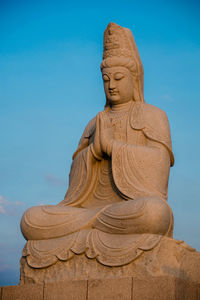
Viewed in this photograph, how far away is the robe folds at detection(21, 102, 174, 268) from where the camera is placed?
289 inches

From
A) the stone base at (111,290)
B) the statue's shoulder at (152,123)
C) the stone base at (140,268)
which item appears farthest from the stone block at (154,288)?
the statue's shoulder at (152,123)

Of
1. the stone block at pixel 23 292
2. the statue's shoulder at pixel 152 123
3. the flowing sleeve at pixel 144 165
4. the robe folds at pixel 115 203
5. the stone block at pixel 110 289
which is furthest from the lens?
the statue's shoulder at pixel 152 123

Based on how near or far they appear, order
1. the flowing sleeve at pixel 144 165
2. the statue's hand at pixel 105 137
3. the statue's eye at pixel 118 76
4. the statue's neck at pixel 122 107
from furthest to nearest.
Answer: the statue's neck at pixel 122 107 → the statue's eye at pixel 118 76 → the statue's hand at pixel 105 137 → the flowing sleeve at pixel 144 165

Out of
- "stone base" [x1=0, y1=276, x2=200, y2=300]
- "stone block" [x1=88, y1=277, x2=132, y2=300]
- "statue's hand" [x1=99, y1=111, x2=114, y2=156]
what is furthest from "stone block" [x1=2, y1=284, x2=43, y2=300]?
"statue's hand" [x1=99, y1=111, x2=114, y2=156]

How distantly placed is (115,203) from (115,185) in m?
0.52

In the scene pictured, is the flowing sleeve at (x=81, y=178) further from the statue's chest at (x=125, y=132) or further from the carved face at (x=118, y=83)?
the carved face at (x=118, y=83)

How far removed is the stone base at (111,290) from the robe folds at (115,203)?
469 mm

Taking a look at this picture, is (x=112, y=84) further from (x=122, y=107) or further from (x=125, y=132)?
(x=125, y=132)

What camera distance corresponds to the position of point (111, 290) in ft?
21.9

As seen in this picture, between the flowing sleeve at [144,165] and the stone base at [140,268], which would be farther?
the flowing sleeve at [144,165]

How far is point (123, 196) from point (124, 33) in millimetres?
2796

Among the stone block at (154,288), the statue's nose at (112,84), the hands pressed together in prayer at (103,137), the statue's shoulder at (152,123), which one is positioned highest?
the statue's nose at (112,84)

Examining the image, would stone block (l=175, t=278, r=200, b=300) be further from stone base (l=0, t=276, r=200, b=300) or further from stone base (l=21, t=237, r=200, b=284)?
stone base (l=21, t=237, r=200, b=284)

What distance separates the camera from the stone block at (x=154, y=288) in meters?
6.44
